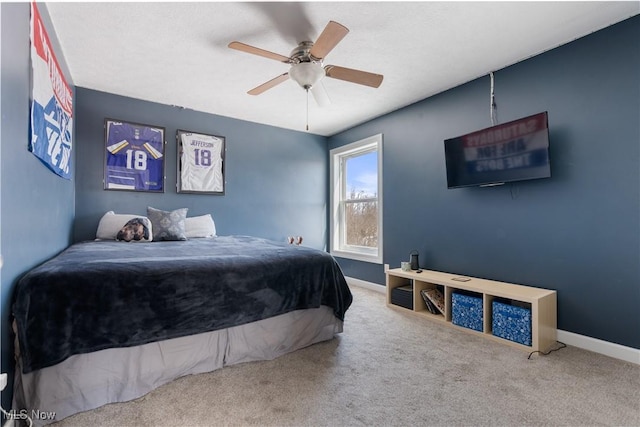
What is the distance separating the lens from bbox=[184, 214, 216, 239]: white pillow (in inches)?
138

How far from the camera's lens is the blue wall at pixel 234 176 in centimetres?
328

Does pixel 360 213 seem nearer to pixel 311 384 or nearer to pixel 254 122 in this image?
pixel 254 122

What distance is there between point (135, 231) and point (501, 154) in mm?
3516

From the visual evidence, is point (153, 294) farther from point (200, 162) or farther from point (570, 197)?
point (570, 197)

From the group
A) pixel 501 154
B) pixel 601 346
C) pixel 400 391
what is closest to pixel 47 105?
pixel 400 391

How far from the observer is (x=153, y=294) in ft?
5.38

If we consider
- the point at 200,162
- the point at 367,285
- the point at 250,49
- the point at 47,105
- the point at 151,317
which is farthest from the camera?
the point at 367,285

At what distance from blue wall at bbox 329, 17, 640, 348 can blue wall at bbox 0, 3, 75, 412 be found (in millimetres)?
3337

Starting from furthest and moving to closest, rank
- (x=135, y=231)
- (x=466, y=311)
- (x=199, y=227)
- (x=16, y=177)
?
(x=199, y=227) → (x=135, y=231) → (x=466, y=311) → (x=16, y=177)

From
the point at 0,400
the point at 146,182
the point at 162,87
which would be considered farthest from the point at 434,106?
the point at 0,400

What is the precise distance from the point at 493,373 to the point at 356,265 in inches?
101

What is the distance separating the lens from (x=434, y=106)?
338 cm

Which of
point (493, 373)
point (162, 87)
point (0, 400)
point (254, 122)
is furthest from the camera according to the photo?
point (254, 122)

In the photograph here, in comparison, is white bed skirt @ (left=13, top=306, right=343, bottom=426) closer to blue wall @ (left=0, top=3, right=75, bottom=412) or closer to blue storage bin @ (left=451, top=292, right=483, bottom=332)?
blue wall @ (left=0, top=3, right=75, bottom=412)
